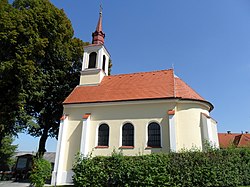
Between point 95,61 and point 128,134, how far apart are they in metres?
10.3

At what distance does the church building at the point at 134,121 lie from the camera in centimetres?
1725

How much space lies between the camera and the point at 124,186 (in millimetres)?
11922

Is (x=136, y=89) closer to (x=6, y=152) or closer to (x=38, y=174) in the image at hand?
(x=38, y=174)

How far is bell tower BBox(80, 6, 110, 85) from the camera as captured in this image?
2319 centimetres

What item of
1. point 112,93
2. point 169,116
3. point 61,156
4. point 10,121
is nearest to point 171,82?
point 169,116

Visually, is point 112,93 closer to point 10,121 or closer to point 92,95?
point 92,95

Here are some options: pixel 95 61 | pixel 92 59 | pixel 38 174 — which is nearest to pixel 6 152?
pixel 92 59

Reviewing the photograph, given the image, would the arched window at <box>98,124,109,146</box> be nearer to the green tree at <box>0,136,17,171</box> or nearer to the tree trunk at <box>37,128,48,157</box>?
the tree trunk at <box>37,128,48,157</box>

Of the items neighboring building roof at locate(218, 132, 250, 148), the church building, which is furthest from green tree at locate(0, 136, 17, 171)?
neighboring building roof at locate(218, 132, 250, 148)

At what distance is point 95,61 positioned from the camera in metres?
24.2

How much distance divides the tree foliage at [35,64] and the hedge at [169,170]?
10513 mm

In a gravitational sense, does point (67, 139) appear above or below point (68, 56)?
below

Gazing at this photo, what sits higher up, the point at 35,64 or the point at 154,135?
the point at 35,64

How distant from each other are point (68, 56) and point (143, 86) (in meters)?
10.2
